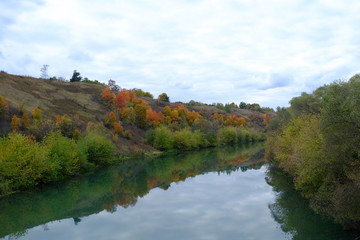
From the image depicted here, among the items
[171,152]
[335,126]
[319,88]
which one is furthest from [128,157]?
[335,126]

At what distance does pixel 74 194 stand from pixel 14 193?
6.28 meters

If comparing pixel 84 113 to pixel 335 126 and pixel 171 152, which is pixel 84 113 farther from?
pixel 335 126

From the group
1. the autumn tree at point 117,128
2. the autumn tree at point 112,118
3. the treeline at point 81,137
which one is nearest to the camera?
the treeline at point 81,137

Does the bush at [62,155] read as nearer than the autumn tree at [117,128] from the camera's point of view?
Yes

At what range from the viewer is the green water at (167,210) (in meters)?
23.7

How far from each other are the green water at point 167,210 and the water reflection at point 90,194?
8 centimetres

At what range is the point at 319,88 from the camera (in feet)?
157

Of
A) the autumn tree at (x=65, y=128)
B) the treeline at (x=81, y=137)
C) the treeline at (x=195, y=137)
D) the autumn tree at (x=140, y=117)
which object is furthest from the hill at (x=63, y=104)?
the treeline at (x=195, y=137)

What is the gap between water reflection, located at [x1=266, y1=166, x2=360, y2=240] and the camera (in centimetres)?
2151

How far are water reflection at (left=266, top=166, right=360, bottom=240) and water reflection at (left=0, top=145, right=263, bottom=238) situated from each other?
14270mm

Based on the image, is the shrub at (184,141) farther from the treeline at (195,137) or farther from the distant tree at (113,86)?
the distant tree at (113,86)

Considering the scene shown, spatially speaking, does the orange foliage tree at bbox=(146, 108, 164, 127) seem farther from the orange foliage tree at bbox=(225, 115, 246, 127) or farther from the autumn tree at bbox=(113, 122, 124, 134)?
the orange foliage tree at bbox=(225, 115, 246, 127)

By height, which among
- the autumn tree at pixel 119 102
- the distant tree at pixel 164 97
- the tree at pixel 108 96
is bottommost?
the autumn tree at pixel 119 102

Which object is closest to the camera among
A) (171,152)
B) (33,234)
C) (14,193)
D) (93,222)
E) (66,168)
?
(33,234)
